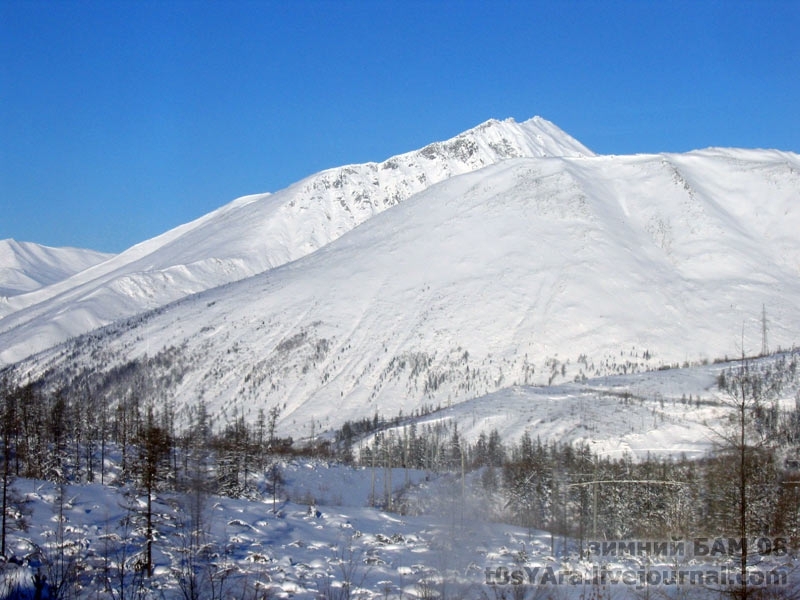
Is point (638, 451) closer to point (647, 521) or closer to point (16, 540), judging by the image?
point (647, 521)

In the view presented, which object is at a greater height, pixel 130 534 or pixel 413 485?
pixel 130 534

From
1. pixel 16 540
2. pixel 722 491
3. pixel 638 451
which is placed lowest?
pixel 638 451

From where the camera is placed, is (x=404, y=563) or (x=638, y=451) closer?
(x=404, y=563)

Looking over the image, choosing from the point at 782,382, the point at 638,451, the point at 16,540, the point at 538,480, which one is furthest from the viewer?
the point at 782,382

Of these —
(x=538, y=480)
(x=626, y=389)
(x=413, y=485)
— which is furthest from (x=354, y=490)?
(x=626, y=389)

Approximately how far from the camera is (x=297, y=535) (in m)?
33.0

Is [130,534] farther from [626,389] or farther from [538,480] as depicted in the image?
[626,389]

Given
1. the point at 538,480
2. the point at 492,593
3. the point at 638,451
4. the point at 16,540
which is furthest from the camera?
the point at 638,451

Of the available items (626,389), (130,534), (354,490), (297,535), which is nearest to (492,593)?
(297,535)

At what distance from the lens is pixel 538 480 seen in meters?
62.0

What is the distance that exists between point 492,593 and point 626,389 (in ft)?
492

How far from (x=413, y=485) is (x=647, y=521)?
32.3m

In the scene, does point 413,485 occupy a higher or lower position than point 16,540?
lower

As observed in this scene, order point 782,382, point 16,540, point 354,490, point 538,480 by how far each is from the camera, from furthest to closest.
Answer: point 782,382 → point 354,490 → point 538,480 → point 16,540
